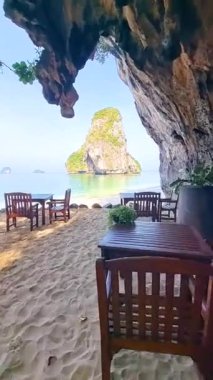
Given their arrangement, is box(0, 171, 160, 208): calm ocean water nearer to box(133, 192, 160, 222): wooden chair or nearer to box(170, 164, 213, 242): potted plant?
box(133, 192, 160, 222): wooden chair

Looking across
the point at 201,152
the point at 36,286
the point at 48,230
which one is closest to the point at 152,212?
the point at 201,152

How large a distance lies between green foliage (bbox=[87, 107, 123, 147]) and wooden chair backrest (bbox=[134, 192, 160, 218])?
124ft

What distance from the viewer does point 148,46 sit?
4.35 metres

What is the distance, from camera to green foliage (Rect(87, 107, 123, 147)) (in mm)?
42625

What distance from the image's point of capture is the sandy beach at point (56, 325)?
65.4 inches

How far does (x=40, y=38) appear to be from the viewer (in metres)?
5.13

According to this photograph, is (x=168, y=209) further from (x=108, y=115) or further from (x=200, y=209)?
(x=108, y=115)

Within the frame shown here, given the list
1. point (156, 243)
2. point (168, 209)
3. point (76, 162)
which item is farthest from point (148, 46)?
point (76, 162)

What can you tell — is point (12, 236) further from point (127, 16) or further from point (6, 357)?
point (127, 16)

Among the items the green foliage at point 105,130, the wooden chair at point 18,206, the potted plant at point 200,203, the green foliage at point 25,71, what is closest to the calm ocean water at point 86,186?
the wooden chair at point 18,206

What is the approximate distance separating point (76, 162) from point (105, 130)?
8433mm

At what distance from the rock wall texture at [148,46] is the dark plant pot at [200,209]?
73.4 inches

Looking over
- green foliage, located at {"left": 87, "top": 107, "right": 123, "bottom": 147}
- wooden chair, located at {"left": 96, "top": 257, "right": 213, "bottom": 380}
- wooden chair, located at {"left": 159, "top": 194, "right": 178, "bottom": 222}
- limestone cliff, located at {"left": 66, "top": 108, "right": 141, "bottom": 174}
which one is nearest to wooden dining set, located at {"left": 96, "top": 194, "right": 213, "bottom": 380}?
wooden chair, located at {"left": 96, "top": 257, "right": 213, "bottom": 380}

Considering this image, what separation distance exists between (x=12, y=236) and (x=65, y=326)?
11.8 ft
